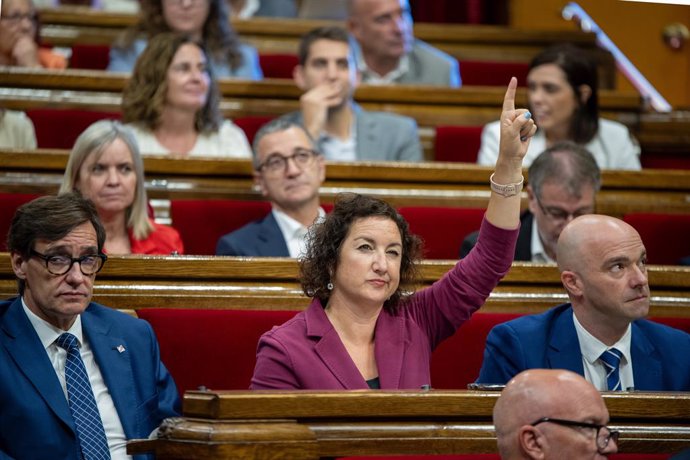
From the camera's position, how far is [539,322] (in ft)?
5.76

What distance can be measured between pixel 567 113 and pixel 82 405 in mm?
1479

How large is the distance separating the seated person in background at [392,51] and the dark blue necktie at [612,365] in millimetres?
1584

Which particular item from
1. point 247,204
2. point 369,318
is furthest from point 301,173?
point 369,318

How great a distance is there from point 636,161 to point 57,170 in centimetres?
127

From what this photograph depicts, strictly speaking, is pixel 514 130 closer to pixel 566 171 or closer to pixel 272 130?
pixel 566 171

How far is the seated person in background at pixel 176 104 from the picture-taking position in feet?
Result: 8.69

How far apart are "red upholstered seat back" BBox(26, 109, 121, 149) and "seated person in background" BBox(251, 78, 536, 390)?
1180 millimetres

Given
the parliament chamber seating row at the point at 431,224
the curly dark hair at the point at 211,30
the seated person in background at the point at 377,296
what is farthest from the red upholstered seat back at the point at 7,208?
the curly dark hair at the point at 211,30

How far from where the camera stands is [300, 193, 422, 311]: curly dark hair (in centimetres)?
172

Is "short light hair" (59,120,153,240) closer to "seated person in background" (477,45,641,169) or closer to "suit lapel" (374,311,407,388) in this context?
"suit lapel" (374,311,407,388)

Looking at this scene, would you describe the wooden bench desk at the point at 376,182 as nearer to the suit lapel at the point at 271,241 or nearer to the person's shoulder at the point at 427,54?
the suit lapel at the point at 271,241

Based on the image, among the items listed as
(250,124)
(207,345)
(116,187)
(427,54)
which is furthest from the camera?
(427,54)

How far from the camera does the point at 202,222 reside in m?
2.35

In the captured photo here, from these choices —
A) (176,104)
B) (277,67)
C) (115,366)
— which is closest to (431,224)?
(176,104)
